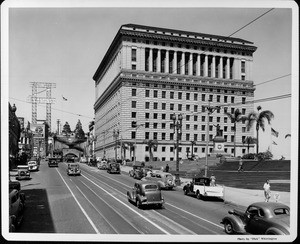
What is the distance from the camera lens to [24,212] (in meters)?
13.2

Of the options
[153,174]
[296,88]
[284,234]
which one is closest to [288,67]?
[296,88]

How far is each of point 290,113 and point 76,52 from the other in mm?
9018

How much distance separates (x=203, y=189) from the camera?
18.1 meters

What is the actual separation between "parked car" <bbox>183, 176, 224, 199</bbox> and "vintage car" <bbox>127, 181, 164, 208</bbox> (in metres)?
3.55

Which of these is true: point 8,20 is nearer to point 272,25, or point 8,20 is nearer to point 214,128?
point 272,25

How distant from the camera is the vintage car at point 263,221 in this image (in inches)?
402

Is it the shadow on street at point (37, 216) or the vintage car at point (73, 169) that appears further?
the vintage car at point (73, 169)

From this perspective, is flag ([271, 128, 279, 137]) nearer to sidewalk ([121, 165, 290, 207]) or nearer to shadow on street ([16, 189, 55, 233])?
sidewalk ([121, 165, 290, 207])

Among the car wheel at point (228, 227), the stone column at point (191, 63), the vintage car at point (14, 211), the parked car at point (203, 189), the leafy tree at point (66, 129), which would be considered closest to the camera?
the car wheel at point (228, 227)

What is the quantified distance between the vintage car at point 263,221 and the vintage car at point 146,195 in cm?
479

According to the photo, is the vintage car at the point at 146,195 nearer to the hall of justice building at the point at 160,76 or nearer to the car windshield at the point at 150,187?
the car windshield at the point at 150,187

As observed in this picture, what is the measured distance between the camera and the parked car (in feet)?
57.4

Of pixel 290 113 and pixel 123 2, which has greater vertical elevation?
pixel 123 2

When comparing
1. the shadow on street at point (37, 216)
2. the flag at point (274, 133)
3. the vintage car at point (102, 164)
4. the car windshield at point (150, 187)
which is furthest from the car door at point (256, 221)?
the vintage car at point (102, 164)
